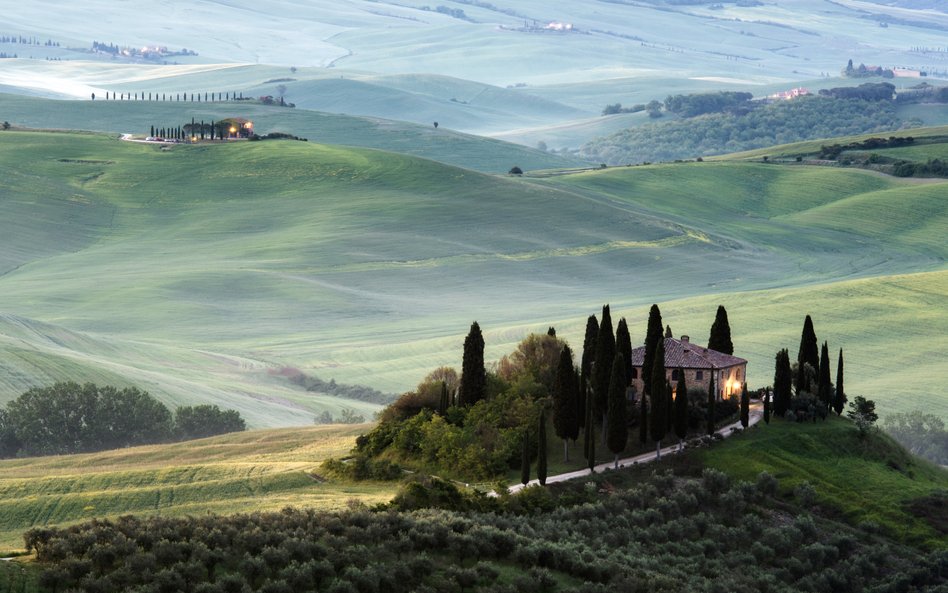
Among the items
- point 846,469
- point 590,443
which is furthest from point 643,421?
point 846,469

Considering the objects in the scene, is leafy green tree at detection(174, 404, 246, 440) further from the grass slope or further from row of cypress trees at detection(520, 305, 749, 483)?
the grass slope

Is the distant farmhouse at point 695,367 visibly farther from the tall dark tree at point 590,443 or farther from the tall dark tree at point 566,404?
the tall dark tree at point 590,443

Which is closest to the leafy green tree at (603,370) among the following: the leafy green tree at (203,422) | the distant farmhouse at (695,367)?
the distant farmhouse at (695,367)

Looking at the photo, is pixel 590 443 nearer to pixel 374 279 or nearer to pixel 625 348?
pixel 625 348

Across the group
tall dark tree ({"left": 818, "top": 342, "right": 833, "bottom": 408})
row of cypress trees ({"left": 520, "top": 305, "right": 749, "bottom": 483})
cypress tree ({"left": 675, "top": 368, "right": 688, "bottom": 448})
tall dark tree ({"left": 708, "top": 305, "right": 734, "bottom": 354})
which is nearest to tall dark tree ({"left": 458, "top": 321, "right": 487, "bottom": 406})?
row of cypress trees ({"left": 520, "top": 305, "right": 749, "bottom": 483})

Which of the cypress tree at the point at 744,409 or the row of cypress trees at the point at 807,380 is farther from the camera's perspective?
the row of cypress trees at the point at 807,380

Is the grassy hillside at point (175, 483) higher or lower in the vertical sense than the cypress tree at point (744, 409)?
lower
